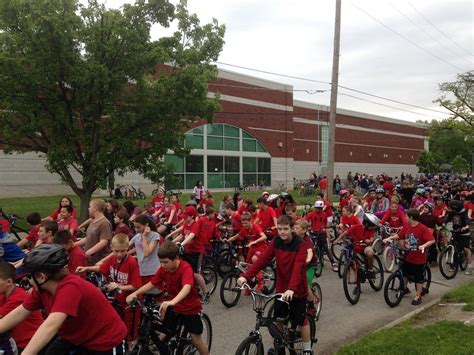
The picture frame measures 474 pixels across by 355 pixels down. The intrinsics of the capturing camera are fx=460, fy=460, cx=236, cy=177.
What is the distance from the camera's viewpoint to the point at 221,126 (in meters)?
43.9

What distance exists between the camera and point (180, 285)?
16.7ft

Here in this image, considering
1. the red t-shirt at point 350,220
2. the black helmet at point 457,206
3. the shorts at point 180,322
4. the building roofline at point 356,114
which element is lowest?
the shorts at point 180,322

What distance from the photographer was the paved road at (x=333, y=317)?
6570 millimetres

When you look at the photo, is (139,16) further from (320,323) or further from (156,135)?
(320,323)

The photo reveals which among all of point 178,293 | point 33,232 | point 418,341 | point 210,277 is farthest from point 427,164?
point 178,293

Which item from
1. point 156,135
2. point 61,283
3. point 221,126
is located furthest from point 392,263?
point 221,126

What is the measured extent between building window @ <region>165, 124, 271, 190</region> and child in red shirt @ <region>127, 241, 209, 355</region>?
33714 mm

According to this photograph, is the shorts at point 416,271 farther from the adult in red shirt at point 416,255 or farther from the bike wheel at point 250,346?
the bike wheel at point 250,346

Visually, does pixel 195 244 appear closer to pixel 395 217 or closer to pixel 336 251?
pixel 395 217

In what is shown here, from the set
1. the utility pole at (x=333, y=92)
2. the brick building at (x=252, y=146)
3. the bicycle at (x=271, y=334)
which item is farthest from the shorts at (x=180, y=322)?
the brick building at (x=252, y=146)

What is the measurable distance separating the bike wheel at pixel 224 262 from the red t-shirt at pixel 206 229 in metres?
0.95

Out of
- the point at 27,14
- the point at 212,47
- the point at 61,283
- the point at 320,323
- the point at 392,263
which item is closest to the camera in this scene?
the point at 61,283

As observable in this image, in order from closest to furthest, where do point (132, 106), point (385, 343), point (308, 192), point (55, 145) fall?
point (385, 343) < point (55, 145) < point (132, 106) < point (308, 192)

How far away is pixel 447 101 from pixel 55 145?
37362 mm
